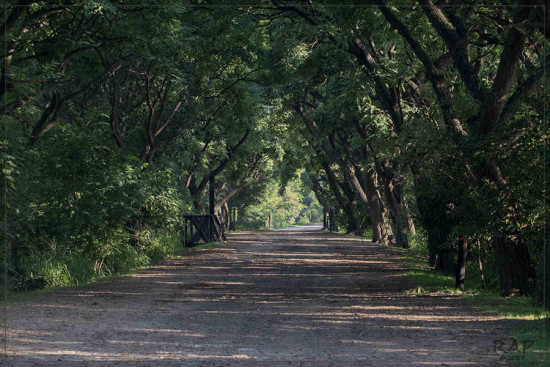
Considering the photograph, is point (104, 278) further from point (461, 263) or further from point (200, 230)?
point (200, 230)

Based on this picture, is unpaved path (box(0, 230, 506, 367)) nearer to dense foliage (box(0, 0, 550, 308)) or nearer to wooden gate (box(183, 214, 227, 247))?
dense foliage (box(0, 0, 550, 308))

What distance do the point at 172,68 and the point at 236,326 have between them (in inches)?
553

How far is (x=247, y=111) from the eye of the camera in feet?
97.1

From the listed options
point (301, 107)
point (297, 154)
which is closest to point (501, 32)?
point (301, 107)

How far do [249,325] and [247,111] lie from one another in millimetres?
19267

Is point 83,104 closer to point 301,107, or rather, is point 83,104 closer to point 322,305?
point 322,305

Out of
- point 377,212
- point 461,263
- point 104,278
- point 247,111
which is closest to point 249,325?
point 461,263

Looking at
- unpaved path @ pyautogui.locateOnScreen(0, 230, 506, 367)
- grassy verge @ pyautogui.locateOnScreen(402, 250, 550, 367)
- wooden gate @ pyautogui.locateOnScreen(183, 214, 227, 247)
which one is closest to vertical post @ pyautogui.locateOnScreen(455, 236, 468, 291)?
grassy verge @ pyautogui.locateOnScreen(402, 250, 550, 367)

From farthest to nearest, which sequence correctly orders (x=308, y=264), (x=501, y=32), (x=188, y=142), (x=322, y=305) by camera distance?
(x=188, y=142), (x=308, y=264), (x=501, y=32), (x=322, y=305)

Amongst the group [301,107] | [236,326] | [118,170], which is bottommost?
[236,326]

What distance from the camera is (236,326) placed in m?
11.0

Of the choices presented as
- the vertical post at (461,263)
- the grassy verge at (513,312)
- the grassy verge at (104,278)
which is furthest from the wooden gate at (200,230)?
the vertical post at (461,263)

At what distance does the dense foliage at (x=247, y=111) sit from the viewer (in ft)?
44.2

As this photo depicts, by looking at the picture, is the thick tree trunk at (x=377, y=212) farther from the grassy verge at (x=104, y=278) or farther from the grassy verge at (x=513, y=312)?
the grassy verge at (x=513, y=312)
